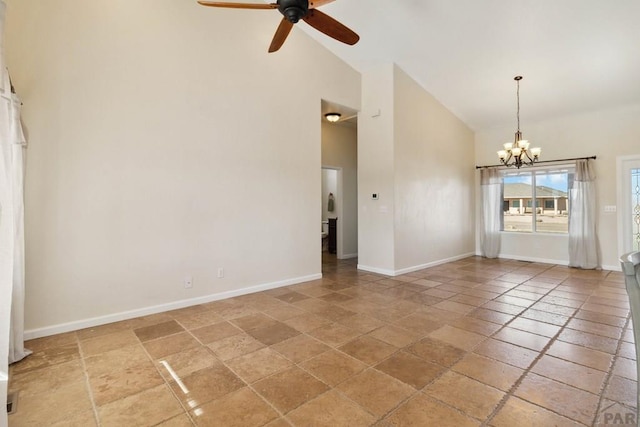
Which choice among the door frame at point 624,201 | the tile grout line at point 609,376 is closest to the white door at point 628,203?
the door frame at point 624,201

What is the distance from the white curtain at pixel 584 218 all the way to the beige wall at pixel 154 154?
5644 millimetres

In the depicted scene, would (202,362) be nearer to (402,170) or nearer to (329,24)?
(329,24)

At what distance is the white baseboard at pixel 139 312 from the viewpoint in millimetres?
3033

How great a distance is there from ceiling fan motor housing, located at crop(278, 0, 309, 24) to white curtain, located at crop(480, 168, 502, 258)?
6.55 metres

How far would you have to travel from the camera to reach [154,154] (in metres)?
3.60

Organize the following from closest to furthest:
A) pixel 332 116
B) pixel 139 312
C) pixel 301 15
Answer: pixel 301 15
pixel 139 312
pixel 332 116

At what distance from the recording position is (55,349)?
275 centimetres

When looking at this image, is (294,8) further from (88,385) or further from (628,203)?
(628,203)

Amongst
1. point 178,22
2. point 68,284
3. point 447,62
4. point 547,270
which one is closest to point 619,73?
point 447,62

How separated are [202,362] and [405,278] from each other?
148 inches

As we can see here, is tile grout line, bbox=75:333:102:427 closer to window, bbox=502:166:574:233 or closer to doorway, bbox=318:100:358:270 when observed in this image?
doorway, bbox=318:100:358:270

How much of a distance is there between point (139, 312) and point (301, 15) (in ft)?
11.8

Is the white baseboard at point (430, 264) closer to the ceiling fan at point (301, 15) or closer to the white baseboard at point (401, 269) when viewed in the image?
the white baseboard at point (401, 269)

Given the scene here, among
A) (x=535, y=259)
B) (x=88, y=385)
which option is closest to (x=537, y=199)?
(x=535, y=259)
